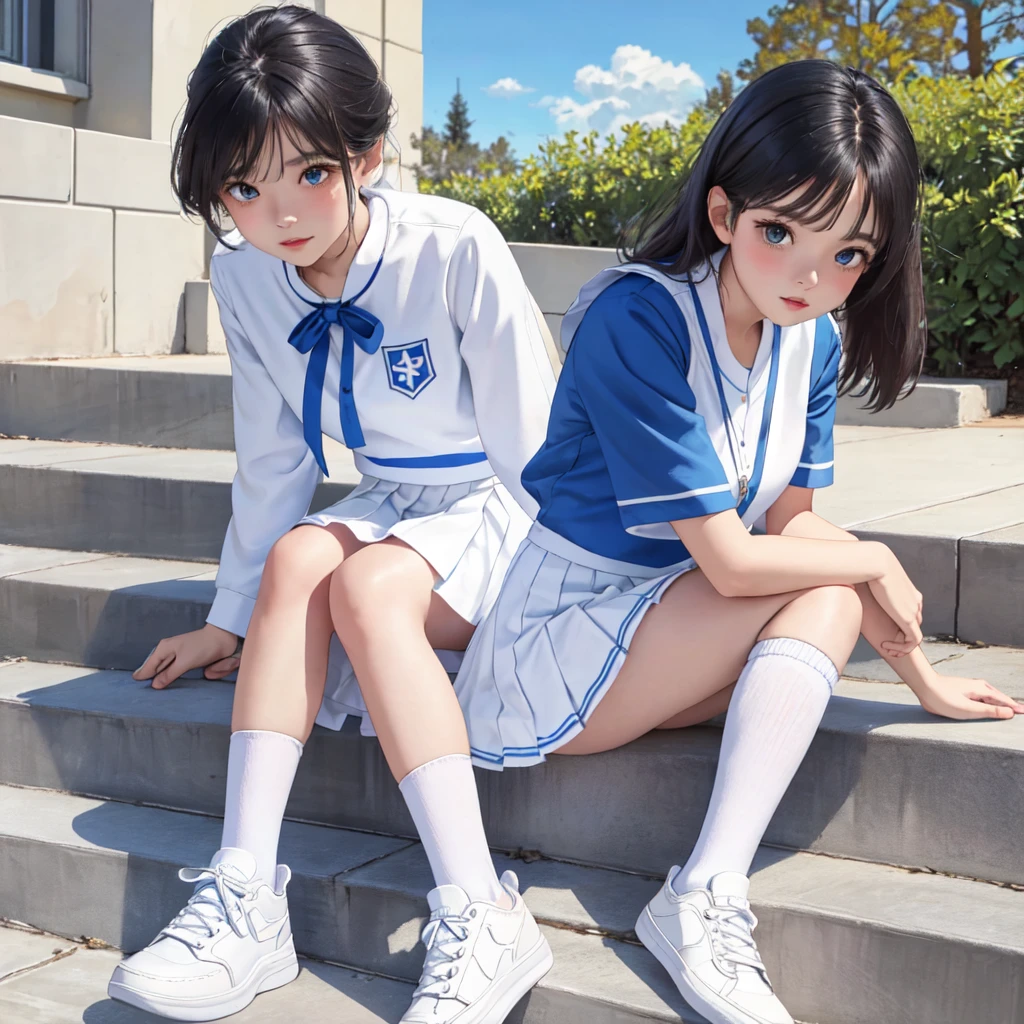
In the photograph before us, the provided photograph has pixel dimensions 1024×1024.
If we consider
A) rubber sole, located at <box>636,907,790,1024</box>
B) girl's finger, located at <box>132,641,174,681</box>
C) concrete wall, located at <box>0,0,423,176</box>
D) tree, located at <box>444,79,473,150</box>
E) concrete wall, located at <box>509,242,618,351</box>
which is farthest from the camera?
tree, located at <box>444,79,473,150</box>

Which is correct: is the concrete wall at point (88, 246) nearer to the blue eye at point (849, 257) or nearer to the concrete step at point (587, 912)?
the concrete step at point (587, 912)

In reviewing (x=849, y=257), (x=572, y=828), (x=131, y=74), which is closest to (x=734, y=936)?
(x=572, y=828)

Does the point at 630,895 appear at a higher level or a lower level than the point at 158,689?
lower

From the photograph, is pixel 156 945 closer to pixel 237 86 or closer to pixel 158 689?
pixel 158 689

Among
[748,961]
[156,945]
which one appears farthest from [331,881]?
[748,961]

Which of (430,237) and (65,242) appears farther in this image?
(65,242)

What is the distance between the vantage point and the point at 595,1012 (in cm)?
180

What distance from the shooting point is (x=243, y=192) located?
2.04 metres

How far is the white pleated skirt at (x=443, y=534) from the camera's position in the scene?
2.18 m

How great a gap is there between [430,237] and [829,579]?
0.97 m

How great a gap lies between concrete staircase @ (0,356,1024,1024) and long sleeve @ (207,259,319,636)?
10.5 inches

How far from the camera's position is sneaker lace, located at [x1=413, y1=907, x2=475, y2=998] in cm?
176

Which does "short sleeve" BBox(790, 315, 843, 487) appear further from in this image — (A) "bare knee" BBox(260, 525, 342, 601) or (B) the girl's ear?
(A) "bare knee" BBox(260, 525, 342, 601)

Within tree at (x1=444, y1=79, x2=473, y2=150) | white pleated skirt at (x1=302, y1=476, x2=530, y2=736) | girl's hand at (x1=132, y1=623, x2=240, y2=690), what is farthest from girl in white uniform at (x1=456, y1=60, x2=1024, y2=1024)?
tree at (x1=444, y1=79, x2=473, y2=150)
